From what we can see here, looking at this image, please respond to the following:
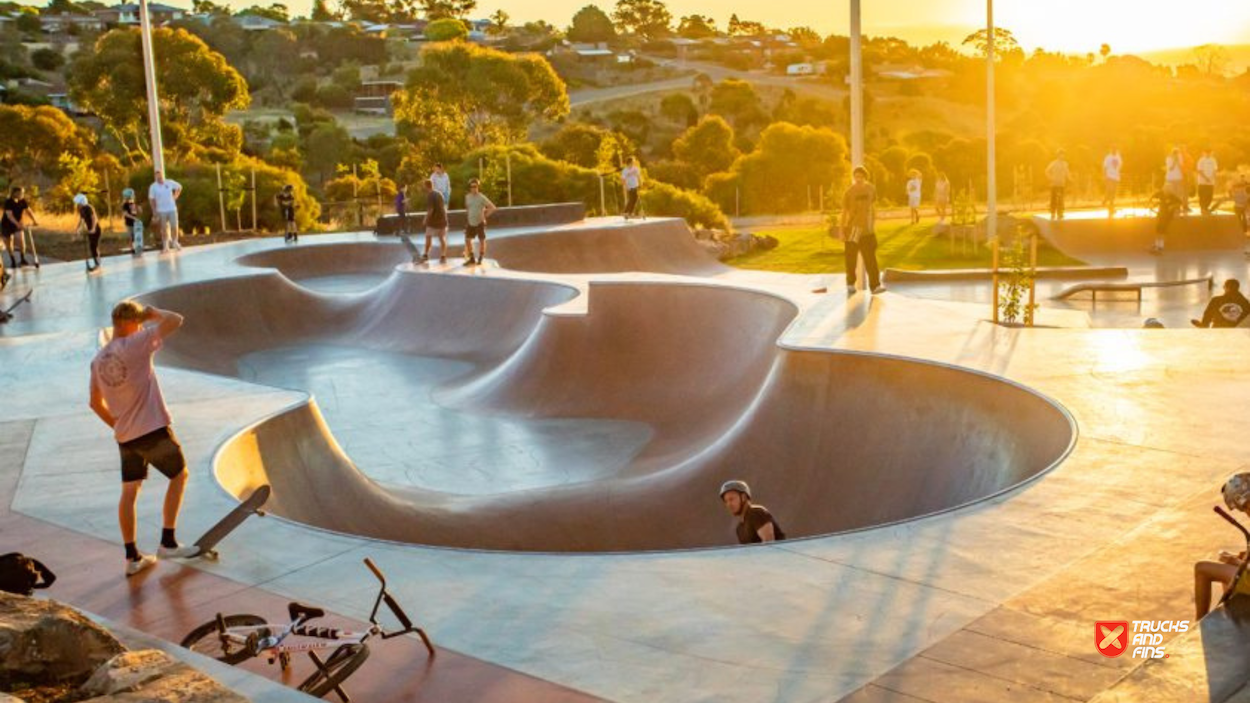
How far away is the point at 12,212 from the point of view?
24.2 metres

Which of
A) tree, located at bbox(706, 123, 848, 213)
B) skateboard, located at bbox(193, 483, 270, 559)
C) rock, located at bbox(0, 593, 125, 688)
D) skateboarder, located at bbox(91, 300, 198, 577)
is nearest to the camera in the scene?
rock, located at bbox(0, 593, 125, 688)

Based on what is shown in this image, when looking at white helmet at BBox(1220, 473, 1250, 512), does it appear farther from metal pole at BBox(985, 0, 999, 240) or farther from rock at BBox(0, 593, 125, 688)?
metal pole at BBox(985, 0, 999, 240)

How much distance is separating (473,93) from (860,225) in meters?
50.2

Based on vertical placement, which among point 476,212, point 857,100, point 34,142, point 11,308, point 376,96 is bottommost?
point 11,308

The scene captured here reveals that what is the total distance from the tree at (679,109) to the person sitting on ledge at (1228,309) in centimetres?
7842

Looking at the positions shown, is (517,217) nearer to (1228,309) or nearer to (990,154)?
(990,154)

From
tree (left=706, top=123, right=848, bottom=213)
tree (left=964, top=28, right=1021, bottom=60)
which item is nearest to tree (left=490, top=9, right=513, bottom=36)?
tree (left=964, top=28, right=1021, bottom=60)

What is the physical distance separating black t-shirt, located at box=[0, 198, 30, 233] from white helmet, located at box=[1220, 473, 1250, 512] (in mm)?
23440

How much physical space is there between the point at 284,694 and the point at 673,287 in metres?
12.6

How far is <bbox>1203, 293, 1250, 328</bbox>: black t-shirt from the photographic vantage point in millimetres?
15148

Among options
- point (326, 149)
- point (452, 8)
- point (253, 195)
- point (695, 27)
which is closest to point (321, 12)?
point (452, 8)

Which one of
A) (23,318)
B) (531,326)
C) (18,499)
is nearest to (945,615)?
(18,499)

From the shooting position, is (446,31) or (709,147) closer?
(709,147)

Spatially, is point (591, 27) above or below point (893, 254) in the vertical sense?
above
